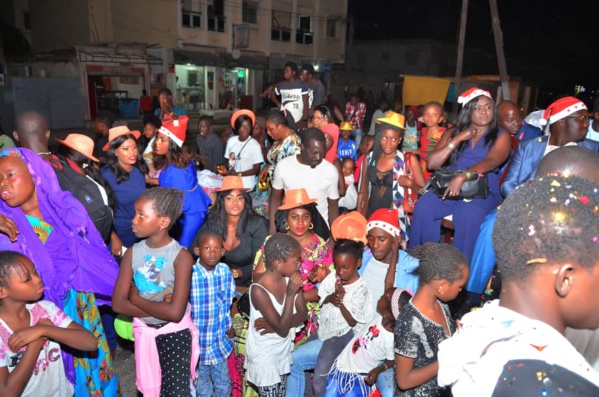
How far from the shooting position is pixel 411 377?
2258 mm

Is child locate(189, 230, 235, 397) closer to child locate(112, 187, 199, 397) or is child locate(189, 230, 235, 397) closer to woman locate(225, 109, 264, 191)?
child locate(112, 187, 199, 397)

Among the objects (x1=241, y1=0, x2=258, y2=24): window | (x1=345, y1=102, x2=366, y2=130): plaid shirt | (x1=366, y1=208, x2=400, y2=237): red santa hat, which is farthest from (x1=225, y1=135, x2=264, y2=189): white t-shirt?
(x1=241, y1=0, x2=258, y2=24): window

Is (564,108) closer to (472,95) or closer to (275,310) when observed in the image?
(472,95)

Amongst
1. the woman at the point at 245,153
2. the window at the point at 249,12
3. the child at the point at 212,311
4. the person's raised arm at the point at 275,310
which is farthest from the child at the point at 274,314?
the window at the point at 249,12

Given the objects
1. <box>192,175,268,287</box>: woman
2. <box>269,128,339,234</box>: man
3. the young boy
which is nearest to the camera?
the young boy

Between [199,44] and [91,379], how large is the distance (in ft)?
80.4

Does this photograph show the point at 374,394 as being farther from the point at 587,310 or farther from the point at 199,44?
the point at 199,44

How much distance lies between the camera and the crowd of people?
1238mm

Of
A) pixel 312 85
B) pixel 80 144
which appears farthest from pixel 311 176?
pixel 312 85

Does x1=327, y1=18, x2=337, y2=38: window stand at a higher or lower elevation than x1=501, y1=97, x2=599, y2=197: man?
higher

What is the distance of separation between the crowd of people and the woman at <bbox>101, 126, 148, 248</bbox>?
0.06 ft

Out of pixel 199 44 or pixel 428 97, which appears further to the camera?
pixel 199 44

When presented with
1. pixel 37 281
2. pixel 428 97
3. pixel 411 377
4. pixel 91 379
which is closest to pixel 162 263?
pixel 37 281

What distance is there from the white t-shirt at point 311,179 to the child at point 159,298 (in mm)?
1611
